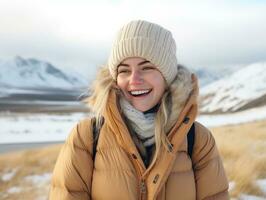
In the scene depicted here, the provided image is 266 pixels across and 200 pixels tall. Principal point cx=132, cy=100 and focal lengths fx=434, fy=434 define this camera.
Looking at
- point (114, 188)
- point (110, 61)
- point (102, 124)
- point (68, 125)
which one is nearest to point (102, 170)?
point (114, 188)

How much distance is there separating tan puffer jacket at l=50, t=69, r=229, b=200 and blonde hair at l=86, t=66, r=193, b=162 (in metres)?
0.04

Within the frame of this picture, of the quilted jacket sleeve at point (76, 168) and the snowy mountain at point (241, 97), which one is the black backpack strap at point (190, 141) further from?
the snowy mountain at point (241, 97)

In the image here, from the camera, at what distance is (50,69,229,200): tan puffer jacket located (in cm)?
235

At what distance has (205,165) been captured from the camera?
2.56 m

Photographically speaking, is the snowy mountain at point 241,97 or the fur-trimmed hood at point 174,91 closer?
the fur-trimmed hood at point 174,91

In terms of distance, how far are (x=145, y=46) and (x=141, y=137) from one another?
0.52 meters

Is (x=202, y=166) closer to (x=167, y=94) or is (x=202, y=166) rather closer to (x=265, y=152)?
(x=167, y=94)

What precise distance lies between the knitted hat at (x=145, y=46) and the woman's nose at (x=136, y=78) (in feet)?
0.34

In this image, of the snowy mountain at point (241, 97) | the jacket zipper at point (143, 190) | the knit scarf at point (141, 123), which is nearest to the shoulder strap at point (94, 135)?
the knit scarf at point (141, 123)

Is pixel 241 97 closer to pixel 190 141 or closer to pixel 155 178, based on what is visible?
pixel 190 141

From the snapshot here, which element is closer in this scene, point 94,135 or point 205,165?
point 94,135

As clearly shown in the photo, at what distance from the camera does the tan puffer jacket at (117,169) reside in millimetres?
2350

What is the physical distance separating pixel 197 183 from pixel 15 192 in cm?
644

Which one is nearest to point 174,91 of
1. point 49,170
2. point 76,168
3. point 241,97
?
point 76,168
